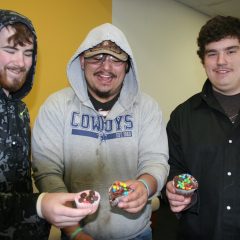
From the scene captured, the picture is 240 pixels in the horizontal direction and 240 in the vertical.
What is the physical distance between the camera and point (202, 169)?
6.45 ft

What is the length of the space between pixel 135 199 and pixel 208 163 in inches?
27.2

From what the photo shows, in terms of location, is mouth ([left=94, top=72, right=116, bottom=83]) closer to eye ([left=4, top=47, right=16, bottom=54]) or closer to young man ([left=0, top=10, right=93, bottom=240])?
young man ([left=0, top=10, right=93, bottom=240])

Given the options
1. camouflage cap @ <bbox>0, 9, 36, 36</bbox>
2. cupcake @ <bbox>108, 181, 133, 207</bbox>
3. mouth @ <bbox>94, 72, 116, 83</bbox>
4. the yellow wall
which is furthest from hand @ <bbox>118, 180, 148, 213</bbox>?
the yellow wall

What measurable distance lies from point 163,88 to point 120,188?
4.11 m

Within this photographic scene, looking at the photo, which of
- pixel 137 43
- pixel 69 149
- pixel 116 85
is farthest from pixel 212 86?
pixel 137 43

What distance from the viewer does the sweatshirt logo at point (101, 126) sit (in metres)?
1.77

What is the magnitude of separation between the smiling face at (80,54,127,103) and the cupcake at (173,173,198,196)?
647 millimetres

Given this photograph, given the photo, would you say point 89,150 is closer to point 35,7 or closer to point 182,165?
point 182,165

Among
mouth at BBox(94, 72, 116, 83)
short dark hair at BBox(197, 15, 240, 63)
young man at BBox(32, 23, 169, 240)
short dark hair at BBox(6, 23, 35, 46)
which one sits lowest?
young man at BBox(32, 23, 169, 240)

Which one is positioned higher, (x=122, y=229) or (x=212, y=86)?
(x=212, y=86)

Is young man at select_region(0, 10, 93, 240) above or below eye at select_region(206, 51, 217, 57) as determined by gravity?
below

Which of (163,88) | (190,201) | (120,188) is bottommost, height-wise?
(190,201)

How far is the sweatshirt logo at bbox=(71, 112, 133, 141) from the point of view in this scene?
1.77m

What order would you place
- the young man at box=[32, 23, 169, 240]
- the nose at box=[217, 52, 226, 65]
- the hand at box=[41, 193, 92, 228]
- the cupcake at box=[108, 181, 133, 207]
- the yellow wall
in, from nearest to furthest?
the hand at box=[41, 193, 92, 228], the cupcake at box=[108, 181, 133, 207], the young man at box=[32, 23, 169, 240], the nose at box=[217, 52, 226, 65], the yellow wall
